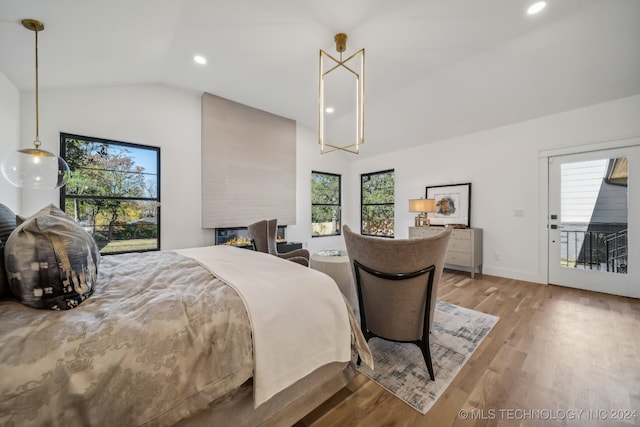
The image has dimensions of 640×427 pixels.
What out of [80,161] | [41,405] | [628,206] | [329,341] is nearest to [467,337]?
[329,341]

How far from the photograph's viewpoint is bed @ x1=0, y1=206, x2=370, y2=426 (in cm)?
73

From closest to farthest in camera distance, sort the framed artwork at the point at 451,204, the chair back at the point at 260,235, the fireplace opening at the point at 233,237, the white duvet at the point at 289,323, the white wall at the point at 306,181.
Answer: the white duvet at the point at 289,323, the chair back at the point at 260,235, the fireplace opening at the point at 233,237, the framed artwork at the point at 451,204, the white wall at the point at 306,181

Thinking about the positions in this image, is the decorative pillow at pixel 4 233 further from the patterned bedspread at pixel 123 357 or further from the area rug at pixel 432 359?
the area rug at pixel 432 359

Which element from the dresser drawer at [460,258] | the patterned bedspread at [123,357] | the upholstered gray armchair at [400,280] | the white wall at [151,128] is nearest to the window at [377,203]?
the dresser drawer at [460,258]

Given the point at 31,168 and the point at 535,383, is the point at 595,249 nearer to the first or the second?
the point at 535,383

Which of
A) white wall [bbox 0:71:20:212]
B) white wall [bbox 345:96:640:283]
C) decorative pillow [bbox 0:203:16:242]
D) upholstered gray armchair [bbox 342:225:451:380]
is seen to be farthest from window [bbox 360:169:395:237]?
white wall [bbox 0:71:20:212]

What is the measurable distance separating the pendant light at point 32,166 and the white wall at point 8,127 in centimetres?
90

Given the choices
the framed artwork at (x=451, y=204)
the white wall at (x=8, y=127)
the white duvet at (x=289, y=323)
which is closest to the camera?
the white duvet at (x=289, y=323)

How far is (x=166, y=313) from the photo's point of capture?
0.99m

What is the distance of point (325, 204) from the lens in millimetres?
5957

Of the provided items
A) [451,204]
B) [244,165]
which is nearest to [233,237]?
[244,165]

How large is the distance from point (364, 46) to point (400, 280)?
273 centimetres

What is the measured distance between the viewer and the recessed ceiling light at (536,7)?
2.19m

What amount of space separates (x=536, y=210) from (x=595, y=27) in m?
2.30
